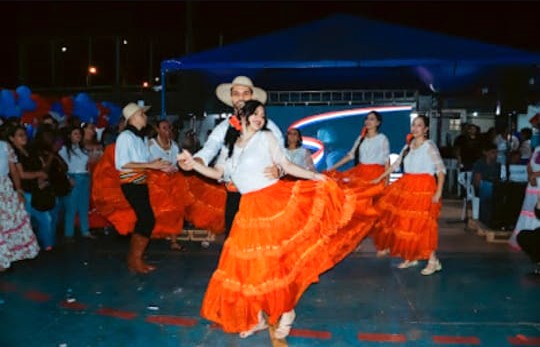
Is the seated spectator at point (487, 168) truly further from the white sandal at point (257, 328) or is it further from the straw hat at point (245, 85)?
the white sandal at point (257, 328)

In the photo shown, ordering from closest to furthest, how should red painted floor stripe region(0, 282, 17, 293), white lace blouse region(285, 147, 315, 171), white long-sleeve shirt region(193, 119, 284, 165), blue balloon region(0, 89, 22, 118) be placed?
1. white long-sleeve shirt region(193, 119, 284, 165)
2. red painted floor stripe region(0, 282, 17, 293)
3. white lace blouse region(285, 147, 315, 171)
4. blue balloon region(0, 89, 22, 118)

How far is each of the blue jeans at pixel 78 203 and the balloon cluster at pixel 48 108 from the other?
1823 millimetres

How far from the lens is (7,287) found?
5824 mm

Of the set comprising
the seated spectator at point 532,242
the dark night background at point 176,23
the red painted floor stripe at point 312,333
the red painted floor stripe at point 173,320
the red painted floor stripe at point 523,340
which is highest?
the dark night background at point 176,23

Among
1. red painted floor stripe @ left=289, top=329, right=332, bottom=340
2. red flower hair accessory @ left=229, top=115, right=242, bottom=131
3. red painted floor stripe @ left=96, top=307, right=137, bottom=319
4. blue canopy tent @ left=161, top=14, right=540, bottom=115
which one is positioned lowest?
red painted floor stripe @ left=96, top=307, right=137, bottom=319

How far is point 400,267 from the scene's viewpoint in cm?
657

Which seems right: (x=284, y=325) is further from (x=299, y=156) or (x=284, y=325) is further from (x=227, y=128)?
(x=299, y=156)

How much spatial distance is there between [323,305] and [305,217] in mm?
1429

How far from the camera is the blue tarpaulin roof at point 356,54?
8188 mm

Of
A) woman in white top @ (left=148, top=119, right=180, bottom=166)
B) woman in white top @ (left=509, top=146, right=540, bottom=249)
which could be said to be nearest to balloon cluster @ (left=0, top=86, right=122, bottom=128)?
woman in white top @ (left=148, top=119, right=180, bottom=166)

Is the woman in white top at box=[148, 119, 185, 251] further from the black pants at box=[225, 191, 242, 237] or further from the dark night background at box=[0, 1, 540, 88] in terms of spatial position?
the dark night background at box=[0, 1, 540, 88]

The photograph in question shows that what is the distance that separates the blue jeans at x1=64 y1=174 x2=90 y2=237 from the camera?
822 cm

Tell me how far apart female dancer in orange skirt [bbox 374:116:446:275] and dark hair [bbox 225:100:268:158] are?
2.56 meters

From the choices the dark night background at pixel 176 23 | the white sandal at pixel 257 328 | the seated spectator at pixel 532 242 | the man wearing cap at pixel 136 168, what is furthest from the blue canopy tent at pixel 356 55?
the dark night background at pixel 176 23
